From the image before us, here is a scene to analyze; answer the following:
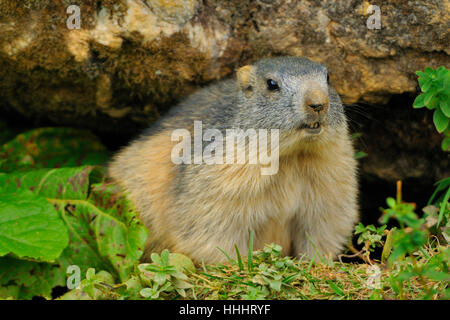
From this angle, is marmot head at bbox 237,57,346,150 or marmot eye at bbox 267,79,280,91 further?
marmot eye at bbox 267,79,280,91

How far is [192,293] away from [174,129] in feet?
7.16

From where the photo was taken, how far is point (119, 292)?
4.41 metres

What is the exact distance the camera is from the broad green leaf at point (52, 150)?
630cm

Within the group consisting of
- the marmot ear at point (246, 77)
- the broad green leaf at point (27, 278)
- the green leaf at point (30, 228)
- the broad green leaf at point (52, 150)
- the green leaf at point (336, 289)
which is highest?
the marmot ear at point (246, 77)

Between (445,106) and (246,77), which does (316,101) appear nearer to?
(246,77)

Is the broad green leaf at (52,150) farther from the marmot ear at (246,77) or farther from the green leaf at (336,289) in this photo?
the green leaf at (336,289)

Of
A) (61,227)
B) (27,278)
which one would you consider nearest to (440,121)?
(61,227)

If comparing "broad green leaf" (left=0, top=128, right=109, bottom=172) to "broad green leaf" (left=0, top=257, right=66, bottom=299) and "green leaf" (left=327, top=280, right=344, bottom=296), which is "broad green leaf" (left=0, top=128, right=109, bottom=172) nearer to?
"broad green leaf" (left=0, top=257, right=66, bottom=299)

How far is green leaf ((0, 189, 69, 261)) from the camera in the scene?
14.7 ft

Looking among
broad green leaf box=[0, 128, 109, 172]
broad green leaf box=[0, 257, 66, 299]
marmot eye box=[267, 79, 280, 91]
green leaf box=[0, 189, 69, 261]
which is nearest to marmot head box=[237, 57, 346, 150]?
marmot eye box=[267, 79, 280, 91]

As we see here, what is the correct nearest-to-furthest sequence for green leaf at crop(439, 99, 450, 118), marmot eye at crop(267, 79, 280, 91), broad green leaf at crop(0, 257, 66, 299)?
1. green leaf at crop(439, 99, 450, 118)
2. marmot eye at crop(267, 79, 280, 91)
3. broad green leaf at crop(0, 257, 66, 299)

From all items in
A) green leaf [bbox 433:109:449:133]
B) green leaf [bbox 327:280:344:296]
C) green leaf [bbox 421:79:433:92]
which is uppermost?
green leaf [bbox 421:79:433:92]

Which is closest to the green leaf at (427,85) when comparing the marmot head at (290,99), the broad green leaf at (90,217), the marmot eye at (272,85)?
the marmot head at (290,99)
